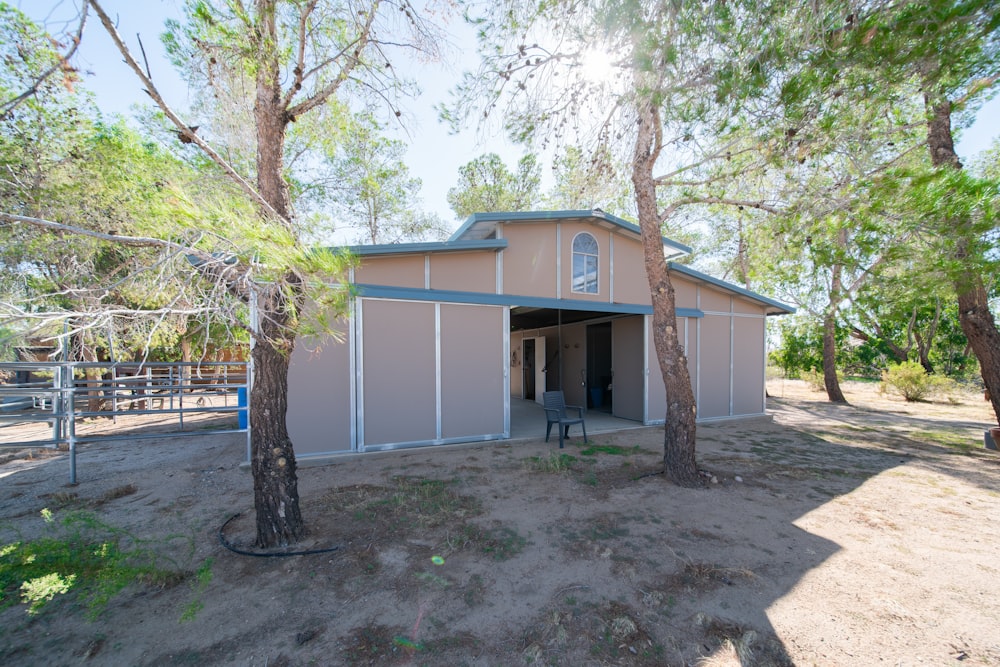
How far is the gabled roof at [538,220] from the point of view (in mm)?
6156

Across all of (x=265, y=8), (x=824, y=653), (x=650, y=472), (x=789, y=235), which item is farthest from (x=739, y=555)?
(x=265, y=8)

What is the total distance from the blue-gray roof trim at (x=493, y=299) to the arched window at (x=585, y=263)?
1.09ft

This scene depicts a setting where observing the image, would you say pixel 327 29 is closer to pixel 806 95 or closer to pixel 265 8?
pixel 265 8

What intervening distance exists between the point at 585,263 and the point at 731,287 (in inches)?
141

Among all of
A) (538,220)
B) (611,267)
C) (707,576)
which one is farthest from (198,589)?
(611,267)

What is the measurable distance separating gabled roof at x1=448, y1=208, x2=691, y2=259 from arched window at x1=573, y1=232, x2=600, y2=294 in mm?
358

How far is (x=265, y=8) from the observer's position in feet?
9.36

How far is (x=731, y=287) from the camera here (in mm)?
8273

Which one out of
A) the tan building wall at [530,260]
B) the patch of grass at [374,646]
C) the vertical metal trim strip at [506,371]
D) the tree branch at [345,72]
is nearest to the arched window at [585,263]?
the tan building wall at [530,260]

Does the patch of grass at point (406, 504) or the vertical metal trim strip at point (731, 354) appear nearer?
the patch of grass at point (406, 504)

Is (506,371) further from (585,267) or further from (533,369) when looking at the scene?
(533,369)

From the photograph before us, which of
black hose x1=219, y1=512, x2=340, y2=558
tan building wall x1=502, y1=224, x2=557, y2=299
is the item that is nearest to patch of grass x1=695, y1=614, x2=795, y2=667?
black hose x1=219, y1=512, x2=340, y2=558

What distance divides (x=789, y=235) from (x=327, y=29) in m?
5.89

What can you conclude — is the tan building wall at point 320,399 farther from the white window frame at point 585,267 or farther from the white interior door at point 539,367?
the white interior door at point 539,367
